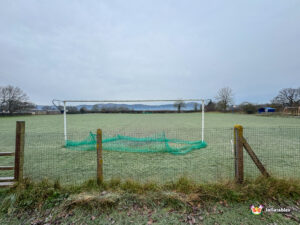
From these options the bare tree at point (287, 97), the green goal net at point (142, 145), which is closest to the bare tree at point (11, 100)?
the green goal net at point (142, 145)

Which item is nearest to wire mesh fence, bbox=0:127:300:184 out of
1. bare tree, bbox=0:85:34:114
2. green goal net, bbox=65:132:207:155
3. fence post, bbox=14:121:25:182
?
green goal net, bbox=65:132:207:155

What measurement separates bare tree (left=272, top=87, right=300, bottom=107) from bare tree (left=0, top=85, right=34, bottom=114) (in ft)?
267

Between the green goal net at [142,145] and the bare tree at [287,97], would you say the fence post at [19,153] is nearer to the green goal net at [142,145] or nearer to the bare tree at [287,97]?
the green goal net at [142,145]

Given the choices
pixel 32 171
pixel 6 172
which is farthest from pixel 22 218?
pixel 6 172

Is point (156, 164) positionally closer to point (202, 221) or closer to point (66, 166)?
point (202, 221)

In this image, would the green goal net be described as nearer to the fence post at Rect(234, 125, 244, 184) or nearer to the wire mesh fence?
the wire mesh fence

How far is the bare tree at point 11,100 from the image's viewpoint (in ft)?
131

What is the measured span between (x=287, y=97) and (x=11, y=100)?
283 ft

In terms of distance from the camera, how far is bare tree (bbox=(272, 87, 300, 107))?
4127 cm

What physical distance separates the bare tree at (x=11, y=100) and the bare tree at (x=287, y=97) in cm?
8145

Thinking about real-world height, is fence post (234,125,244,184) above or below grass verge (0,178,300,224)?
above

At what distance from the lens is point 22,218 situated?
2.08 meters

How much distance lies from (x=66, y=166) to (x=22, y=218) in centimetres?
208

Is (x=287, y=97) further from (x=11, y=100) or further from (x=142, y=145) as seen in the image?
(x=11, y=100)
